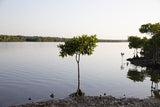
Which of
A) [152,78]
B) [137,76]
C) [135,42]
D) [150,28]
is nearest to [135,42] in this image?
[135,42]

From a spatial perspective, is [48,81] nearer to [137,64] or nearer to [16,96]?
[16,96]

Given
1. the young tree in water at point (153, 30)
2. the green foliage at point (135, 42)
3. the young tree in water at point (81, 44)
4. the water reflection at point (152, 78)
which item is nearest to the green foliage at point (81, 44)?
the young tree in water at point (81, 44)

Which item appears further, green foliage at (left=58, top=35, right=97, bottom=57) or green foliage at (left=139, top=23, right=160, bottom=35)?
green foliage at (left=139, top=23, right=160, bottom=35)

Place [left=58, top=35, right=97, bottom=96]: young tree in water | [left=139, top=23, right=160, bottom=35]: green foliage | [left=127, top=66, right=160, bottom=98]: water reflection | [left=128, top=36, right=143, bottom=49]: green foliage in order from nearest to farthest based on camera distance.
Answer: [left=58, top=35, right=97, bottom=96]: young tree in water < [left=127, top=66, right=160, bottom=98]: water reflection < [left=139, top=23, right=160, bottom=35]: green foliage < [left=128, top=36, right=143, bottom=49]: green foliage

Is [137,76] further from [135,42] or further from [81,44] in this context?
[135,42]

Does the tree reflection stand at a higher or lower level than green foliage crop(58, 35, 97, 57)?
lower

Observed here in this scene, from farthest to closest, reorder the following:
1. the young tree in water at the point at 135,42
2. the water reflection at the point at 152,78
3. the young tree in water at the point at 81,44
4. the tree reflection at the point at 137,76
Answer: the young tree in water at the point at 135,42, the tree reflection at the point at 137,76, the water reflection at the point at 152,78, the young tree in water at the point at 81,44

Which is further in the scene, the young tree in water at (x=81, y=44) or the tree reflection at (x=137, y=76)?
the tree reflection at (x=137, y=76)

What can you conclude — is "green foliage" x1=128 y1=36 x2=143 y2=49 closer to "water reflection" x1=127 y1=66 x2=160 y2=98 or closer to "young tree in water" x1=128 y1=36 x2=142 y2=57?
"young tree in water" x1=128 y1=36 x2=142 y2=57

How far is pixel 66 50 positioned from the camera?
3219cm

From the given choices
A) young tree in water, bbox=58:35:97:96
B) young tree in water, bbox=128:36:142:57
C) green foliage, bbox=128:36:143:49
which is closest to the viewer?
young tree in water, bbox=58:35:97:96

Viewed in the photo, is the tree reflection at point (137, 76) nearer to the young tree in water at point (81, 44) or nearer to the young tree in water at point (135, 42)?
the young tree in water at point (81, 44)

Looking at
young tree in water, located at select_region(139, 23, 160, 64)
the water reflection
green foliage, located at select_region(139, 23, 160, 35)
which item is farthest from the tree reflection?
green foliage, located at select_region(139, 23, 160, 35)

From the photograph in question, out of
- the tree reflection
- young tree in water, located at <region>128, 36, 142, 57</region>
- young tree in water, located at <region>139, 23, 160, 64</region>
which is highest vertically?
young tree in water, located at <region>139, 23, 160, 64</region>
